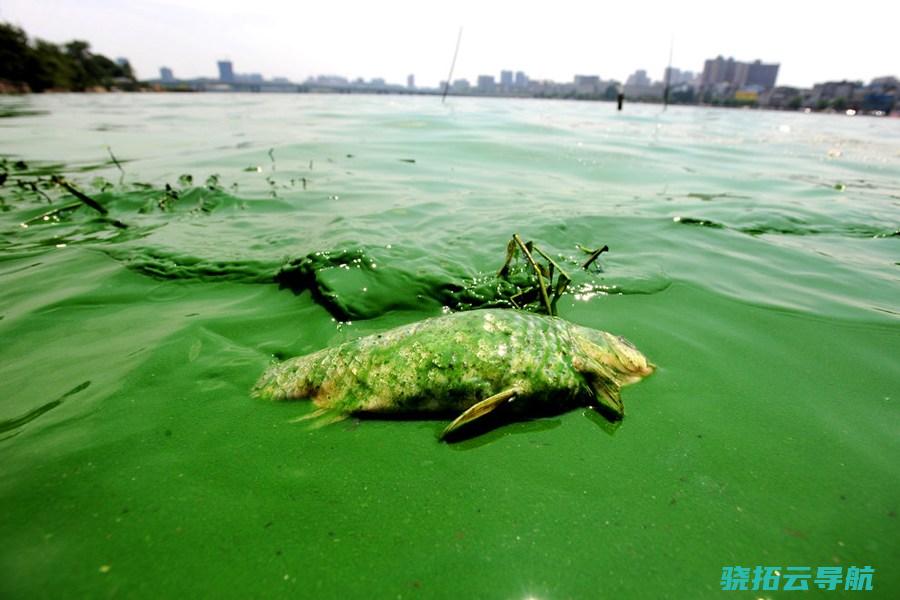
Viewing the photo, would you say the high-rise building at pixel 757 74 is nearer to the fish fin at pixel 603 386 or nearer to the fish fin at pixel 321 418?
the fish fin at pixel 603 386

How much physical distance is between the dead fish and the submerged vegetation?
6649 cm

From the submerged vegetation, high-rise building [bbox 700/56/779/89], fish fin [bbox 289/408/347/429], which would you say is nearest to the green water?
fish fin [bbox 289/408/347/429]

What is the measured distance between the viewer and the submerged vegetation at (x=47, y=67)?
49594 mm

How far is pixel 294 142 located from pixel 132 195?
613cm

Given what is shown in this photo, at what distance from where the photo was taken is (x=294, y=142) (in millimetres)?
11219

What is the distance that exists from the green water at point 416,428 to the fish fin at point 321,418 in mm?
59

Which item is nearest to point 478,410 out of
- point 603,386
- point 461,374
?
point 461,374

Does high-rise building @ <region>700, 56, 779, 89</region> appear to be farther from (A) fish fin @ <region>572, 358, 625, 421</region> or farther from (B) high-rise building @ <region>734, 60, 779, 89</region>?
(A) fish fin @ <region>572, 358, 625, 421</region>

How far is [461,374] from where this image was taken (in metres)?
2.04

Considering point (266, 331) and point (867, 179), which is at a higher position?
point (867, 179)

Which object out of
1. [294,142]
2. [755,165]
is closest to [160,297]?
[294,142]

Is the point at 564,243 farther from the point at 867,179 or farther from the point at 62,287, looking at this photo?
the point at 867,179

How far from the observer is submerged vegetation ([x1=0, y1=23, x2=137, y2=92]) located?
49.6 m

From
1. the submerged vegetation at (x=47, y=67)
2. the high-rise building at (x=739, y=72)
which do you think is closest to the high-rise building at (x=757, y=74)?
the high-rise building at (x=739, y=72)
